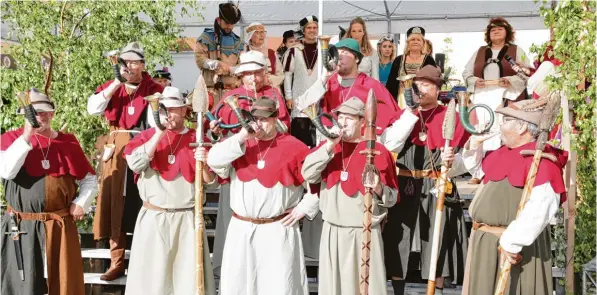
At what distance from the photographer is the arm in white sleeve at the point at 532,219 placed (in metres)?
4.53

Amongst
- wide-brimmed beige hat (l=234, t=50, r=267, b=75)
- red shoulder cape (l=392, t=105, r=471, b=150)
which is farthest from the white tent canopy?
red shoulder cape (l=392, t=105, r=471, b=150)

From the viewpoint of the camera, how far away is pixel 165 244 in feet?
18.9

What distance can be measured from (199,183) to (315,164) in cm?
97

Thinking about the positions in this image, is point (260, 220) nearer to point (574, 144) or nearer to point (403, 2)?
point (574, 144)

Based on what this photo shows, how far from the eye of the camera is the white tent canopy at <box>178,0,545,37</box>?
422 inches

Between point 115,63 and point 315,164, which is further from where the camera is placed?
point 115,63

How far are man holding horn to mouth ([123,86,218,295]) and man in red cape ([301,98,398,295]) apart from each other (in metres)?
1.11

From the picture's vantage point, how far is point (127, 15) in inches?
320

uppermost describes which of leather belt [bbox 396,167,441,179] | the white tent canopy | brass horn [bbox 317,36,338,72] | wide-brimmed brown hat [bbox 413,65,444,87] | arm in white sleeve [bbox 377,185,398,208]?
the white tent canopy

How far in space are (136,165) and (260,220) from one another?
3.65ft

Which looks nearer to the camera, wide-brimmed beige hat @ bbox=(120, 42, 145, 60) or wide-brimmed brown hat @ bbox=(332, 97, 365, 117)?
wide-brimmed brown hat @ bbox=(332, 97, 365, 117)

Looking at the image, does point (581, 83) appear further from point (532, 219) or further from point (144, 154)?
point (144, 154)

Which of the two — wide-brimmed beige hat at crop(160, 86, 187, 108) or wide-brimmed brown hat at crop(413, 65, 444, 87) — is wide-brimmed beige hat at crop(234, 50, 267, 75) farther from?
wide-brimmed brown hat at crop(413, 65, 444, 87)

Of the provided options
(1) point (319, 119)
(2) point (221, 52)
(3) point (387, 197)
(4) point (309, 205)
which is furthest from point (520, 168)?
(2) point (221, 52)
